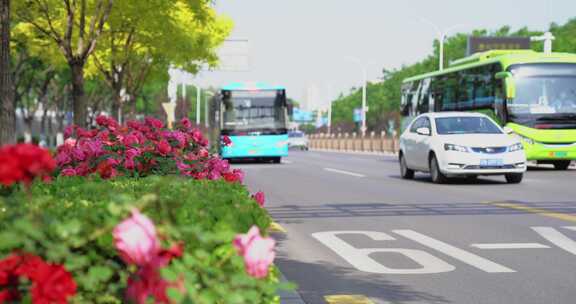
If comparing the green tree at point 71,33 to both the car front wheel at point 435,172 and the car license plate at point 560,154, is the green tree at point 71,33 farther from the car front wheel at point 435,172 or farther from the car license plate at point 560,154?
the car license plate at point 560,154

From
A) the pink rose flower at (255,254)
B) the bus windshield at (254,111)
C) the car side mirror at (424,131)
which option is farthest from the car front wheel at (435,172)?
the pink rose flower at (255,254)

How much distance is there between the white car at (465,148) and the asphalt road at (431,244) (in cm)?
144

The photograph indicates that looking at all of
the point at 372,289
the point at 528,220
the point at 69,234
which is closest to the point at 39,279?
the point at 69,234

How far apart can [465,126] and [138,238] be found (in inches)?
717

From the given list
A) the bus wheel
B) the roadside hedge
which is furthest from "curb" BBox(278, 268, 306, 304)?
the bus wheel

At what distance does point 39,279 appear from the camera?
3066 mm

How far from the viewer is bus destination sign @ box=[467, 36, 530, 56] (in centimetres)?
6288

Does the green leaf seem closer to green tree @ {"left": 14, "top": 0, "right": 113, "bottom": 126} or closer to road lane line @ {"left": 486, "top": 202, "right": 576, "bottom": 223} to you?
road lane line @ {"left": 486, "top": 202, "right": 576, "bottom": 223}

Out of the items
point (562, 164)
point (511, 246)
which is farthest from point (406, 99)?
point (511, 246)

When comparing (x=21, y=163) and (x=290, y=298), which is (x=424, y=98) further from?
(x=21, y=163)

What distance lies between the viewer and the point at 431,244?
9719 mm

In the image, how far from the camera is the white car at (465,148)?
19.6m

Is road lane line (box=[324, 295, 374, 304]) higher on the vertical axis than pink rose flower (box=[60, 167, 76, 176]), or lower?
lower

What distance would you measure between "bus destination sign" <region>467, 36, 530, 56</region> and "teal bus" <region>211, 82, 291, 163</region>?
94.0 feet
